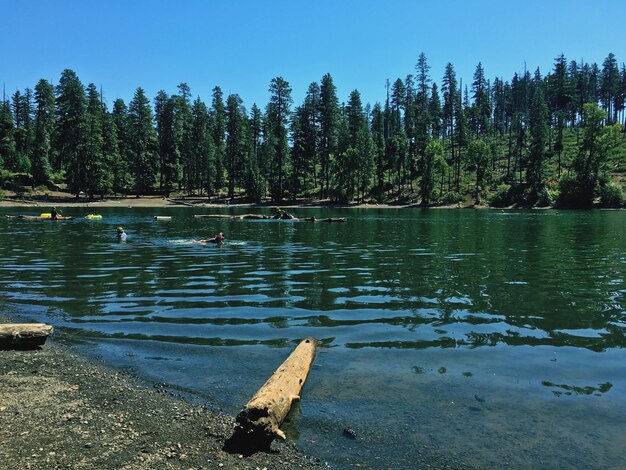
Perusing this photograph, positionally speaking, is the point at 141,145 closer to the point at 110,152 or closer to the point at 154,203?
the point at 110,152

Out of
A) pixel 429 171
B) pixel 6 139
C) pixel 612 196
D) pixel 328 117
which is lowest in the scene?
pixel 612 196

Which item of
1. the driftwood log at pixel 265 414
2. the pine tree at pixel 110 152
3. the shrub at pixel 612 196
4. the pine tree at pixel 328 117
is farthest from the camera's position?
the pine tree at pixel 328 117

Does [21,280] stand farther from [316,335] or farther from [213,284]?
[316,335]

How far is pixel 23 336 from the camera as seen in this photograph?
962 centimetres

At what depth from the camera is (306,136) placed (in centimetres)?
12450

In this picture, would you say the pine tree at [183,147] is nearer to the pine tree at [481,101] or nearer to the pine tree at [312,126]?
the pine tree at [312,126]

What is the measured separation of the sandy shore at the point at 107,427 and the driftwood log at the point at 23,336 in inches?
45.1

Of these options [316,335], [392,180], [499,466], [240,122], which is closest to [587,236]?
[316,335]

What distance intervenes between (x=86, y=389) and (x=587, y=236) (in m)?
37.4

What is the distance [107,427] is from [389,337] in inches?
248

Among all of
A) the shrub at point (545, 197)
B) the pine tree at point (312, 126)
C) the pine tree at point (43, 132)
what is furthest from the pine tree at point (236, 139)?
the shrub at point (545, 197)

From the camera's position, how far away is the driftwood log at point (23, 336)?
378 inches

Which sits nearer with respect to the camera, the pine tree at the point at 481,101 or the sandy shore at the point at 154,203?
the sandy shore at the point at 154,203

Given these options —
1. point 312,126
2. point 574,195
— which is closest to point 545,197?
point 574,195
